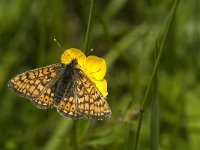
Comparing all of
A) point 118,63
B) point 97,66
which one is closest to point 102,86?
point 97,66

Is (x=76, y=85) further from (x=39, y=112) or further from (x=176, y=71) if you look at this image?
(x=176, y=71)

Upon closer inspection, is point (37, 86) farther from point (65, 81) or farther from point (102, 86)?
point (102, 86)

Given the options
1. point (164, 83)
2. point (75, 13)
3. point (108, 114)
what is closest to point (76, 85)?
point (108, 114)

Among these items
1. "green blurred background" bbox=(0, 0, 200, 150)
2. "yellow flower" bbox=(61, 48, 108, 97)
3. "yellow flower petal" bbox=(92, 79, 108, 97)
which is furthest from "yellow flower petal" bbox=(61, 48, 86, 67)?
"green blurred background" bbox=(0, 0, 200, 150)

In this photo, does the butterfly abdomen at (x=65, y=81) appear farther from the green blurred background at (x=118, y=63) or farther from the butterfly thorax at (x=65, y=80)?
the green blurred background at (x=118, y=63)

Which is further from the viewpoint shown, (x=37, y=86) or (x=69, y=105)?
(x=37, y=86)
